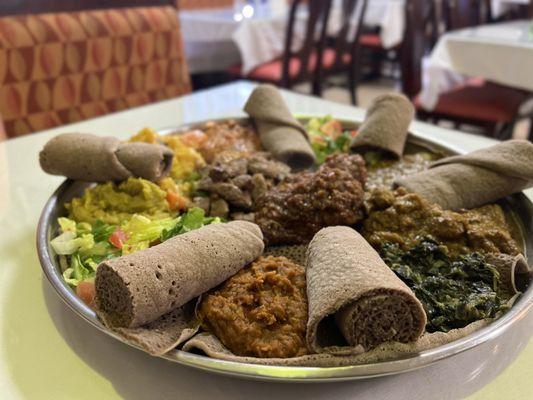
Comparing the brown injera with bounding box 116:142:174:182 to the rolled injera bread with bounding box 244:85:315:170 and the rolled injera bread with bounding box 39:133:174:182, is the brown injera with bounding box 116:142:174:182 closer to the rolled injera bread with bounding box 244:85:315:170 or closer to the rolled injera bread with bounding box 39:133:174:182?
the rolled injera bread with bounding box 39:133:174:182

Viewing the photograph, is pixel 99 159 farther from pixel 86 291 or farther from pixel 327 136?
pixel 327 136

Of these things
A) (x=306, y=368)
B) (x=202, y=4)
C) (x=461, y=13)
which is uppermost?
(x=461, y=13)

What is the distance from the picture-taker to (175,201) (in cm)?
174

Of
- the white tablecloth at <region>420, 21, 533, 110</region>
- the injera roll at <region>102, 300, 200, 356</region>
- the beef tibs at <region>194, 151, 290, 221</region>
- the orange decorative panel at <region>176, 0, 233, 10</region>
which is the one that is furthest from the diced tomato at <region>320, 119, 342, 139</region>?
the orange decorative panel at <region>176, 0, 233, 10</region>

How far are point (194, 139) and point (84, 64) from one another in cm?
129

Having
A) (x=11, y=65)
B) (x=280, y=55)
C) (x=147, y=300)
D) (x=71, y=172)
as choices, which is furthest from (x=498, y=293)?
(x=280, y=55)

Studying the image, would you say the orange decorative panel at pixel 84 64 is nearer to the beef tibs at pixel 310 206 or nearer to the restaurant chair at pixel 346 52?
the beef tibs at pixel 310 206

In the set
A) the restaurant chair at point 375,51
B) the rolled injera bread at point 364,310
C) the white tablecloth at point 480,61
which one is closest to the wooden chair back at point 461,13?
the white tablecloth at point 480,61

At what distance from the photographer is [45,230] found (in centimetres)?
155

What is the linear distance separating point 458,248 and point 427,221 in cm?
12

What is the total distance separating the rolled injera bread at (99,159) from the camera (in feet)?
5.59

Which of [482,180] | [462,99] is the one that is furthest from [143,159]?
[462,99]

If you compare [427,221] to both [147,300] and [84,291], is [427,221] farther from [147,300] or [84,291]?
[84,291]

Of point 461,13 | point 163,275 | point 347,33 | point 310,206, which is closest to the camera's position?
point 163,275
